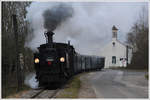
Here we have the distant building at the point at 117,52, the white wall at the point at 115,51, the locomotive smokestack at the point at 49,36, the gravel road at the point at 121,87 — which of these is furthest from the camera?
the white wall at the point at 115,51

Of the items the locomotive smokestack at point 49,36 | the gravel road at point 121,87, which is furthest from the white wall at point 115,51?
the locomotive smokestack at point 49,36

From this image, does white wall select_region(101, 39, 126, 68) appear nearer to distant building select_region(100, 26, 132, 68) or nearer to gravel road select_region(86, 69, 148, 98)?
distant building select_region(100, 26, 132, 68)

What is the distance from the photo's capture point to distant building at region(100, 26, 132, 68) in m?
34.5

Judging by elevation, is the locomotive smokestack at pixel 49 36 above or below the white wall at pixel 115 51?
above

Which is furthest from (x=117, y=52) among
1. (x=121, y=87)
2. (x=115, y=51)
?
(x=121, y=87)

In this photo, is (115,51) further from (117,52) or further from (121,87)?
(121,87)

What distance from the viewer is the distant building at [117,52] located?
34.5m

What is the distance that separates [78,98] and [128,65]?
2103 cm

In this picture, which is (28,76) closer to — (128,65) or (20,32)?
(20,32)

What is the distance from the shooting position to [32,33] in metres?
22.8

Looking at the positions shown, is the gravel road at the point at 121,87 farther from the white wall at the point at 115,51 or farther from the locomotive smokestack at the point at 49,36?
the white wall at the point at 115,51

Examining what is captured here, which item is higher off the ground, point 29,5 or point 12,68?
point 29,5

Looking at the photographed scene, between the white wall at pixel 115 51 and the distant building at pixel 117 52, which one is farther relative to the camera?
the white wall at pixel 115 51

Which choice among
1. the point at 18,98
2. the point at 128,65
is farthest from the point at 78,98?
the point at 128,65
